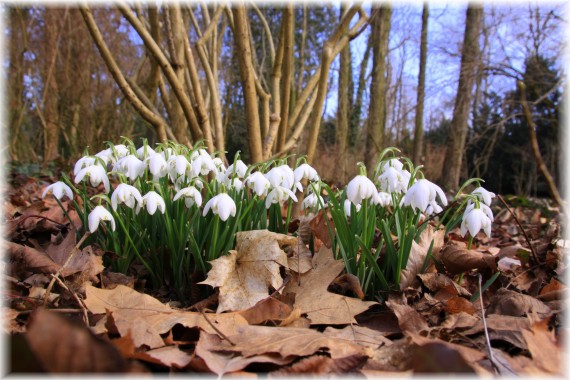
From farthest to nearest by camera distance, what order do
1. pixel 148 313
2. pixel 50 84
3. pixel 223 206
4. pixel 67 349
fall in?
pixel 50 84 → pixel 223 206 → pixel 148 313 → pixel 67 349

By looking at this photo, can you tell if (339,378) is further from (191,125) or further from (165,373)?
(191,125)

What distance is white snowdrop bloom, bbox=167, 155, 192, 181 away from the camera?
1593 mm

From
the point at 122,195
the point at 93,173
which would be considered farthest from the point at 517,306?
the point at 93,173

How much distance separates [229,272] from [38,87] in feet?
28.1

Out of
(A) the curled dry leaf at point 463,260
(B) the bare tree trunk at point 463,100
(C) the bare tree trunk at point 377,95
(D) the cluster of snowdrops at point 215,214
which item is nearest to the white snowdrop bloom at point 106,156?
(D) the cluster of snowdrops at point 215,214

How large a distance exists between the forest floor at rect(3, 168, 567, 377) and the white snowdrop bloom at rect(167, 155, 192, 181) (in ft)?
1.35

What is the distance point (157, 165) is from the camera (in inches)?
64.1

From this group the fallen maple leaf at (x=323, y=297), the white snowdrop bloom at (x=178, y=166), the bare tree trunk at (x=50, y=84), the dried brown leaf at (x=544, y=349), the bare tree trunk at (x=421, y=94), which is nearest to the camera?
the dried brown leaf at (x=544, y=349)

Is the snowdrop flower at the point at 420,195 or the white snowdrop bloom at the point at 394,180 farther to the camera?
the white snowdrop bloom at the point at 394,180

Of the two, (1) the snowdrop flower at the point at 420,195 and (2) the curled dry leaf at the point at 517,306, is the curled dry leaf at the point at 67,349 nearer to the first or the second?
(1) the snowdrop flower at the point at 420,195

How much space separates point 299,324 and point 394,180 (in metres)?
0.64

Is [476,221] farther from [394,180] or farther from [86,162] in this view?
[86,162]

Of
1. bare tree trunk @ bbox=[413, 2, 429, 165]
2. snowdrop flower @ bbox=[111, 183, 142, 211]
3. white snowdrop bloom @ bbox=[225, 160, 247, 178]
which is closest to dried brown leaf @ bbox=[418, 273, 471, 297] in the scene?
white snowdrop bloom @ bbox=[225, 160, 247, 178]

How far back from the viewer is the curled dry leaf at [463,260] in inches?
59.4
